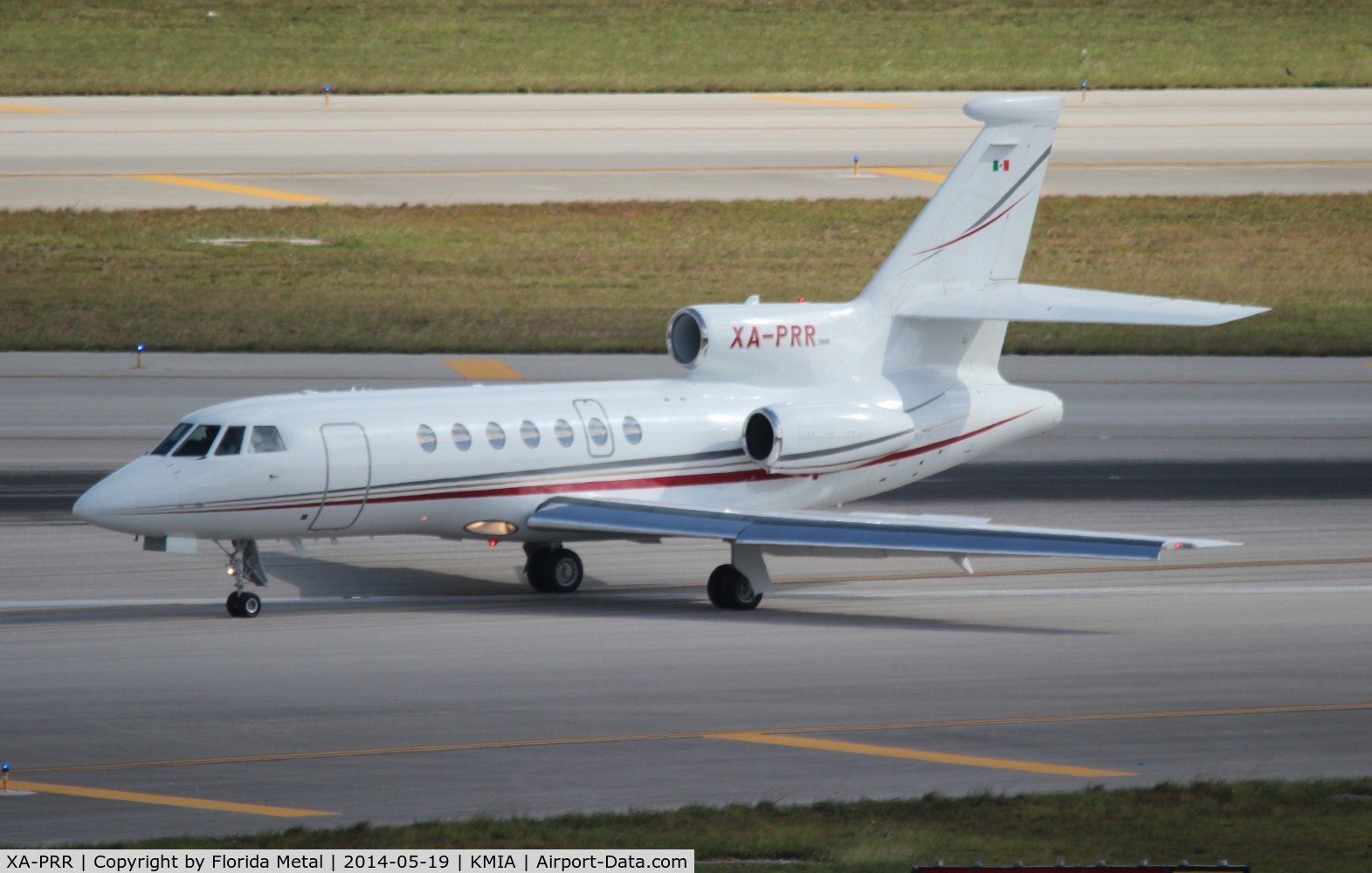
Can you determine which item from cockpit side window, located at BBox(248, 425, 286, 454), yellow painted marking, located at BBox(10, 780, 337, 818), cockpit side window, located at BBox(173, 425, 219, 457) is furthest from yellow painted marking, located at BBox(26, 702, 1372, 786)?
cockpit side window, located at BBox(173, 425, 219, 457)

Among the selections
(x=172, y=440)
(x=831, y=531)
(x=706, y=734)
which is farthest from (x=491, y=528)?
(x=706, y=734)

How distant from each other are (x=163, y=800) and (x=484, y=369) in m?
25.6

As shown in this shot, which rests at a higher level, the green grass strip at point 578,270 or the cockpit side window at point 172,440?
the green grass strip at point 578,270

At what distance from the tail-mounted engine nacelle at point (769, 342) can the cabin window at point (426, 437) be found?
4213mm

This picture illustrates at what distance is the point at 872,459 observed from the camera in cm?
2800

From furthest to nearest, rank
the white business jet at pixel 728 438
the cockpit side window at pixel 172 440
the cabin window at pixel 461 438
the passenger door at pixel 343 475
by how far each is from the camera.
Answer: the cabin window at pixel 461 438 → the passenger door at pixel 343 475 → the cockpit side window at pixel 172 440 → the white business jet at pixel 728 438

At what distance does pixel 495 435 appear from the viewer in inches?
1022

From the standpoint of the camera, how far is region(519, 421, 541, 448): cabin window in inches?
1029

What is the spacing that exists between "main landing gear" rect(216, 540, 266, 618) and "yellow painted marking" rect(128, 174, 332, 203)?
3368cm

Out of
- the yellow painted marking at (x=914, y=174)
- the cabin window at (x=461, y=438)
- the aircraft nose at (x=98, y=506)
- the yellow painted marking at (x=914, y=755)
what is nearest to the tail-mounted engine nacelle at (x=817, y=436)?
the cabin window at (x=461, y=438)

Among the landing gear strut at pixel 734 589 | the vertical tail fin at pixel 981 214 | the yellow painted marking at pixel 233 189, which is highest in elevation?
the yellow painted marking at pixel 233 189

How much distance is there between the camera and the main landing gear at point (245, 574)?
2478cm

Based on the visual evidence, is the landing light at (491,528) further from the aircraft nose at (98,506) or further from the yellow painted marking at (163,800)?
the yellow painted marking at (163,800)

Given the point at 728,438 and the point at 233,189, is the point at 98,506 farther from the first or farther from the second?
the point at 233,189
